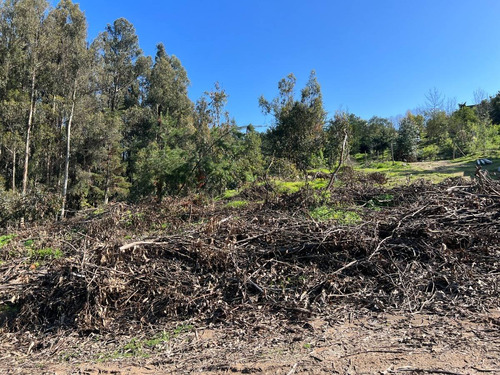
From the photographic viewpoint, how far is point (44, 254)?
209 inches

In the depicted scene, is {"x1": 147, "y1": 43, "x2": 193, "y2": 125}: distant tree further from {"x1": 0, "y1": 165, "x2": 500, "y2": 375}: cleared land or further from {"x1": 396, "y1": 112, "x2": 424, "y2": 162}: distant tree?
{"x1": 0, "y1": 165, "x2": 500, "y2": 375}: cleared land

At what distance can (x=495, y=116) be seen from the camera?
31.4 m

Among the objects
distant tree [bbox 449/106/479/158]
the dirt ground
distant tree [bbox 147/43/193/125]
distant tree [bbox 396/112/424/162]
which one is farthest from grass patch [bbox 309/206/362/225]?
distant tree [bbox 147/43/193/125]

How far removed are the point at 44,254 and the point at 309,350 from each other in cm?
465

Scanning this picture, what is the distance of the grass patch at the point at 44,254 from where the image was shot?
518cm

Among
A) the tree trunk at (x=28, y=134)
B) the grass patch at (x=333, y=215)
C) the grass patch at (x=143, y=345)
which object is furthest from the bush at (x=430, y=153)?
the tree trunk at (x=28, y=134)

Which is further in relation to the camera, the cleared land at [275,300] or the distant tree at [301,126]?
the distant tree at [301,126]

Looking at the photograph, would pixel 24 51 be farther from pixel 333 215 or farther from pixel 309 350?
pixel 309 350

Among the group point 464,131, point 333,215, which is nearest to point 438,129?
point 464,131

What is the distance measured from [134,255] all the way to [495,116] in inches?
1489

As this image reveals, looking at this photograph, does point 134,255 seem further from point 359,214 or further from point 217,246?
point 359,214

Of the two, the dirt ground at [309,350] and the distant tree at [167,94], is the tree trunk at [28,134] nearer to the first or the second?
the distant tree at [167,94]

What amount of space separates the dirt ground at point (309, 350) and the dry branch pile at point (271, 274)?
0.22 m

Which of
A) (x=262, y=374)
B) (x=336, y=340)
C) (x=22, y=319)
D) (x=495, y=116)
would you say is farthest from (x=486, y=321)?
(x=495, y=116)
